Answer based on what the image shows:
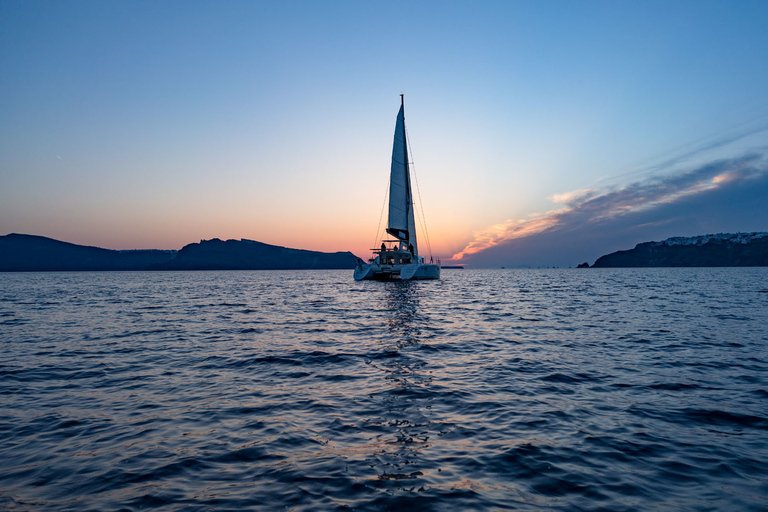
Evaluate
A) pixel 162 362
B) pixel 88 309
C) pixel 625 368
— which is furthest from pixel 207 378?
pixel 88 309

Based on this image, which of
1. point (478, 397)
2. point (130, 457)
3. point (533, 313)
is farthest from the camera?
point (533, 313)

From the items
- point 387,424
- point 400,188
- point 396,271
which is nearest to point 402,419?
point 387,424

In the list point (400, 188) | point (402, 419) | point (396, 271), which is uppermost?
point (400, 188)

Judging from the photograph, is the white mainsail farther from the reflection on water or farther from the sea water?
the reflection on water

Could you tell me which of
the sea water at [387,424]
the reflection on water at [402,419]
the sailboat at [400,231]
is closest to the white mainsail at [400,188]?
the sailboat at [400,231]

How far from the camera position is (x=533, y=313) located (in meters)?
20.4

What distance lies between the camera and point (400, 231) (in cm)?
5406

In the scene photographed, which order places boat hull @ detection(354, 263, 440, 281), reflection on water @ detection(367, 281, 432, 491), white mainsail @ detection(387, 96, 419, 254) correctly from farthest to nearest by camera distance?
white mainsail @ detection(387, 96, 419, 254) < boat hull @ detection(354, 263, 440, 281) < reflection on water @ detection(367, 281, 432, 491)

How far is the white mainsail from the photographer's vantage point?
51.9 m

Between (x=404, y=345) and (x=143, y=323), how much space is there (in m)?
13.0

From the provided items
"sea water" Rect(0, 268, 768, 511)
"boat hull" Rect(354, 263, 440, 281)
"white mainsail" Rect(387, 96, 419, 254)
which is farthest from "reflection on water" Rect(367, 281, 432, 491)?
"white mainsail" Rect(387, 96, 419, 254)

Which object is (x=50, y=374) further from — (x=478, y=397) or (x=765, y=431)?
(x=765, y=431)

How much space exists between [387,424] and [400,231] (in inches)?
1920

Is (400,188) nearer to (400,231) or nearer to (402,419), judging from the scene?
(400,231)
